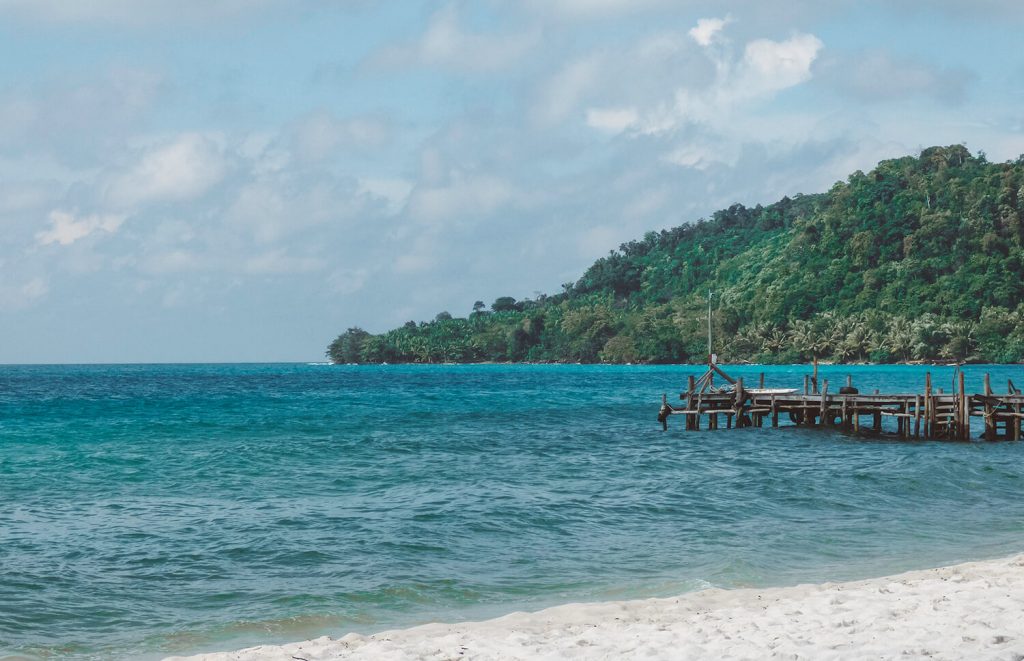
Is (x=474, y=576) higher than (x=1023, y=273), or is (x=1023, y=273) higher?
(x=1023, y=273)

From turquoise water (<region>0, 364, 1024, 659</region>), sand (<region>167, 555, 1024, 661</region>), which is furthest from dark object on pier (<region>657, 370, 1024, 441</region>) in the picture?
sand (<region>167, 555, 1024, 661</region>)

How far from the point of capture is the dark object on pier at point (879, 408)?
4125cm

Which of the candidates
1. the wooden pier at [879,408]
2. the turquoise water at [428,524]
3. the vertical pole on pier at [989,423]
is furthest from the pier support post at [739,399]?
the vertical pole on pier at [989,423]

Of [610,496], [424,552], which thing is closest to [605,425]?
[610,496]

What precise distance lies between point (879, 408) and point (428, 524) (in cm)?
2702

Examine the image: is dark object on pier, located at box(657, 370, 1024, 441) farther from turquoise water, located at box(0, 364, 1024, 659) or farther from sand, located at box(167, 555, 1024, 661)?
sand, located at box(167, 555, 1024, 661)

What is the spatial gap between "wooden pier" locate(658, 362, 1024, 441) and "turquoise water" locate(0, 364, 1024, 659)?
1909mm

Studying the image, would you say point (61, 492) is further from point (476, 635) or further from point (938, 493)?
point (938, 493)

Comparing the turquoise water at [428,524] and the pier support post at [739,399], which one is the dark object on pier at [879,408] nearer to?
the pier support post at [739,399]

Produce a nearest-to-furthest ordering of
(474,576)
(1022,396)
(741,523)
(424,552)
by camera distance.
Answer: (474,576), (424,552), (741,523), (1022,396)

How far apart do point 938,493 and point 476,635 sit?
18.0 metres

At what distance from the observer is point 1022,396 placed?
135 feet

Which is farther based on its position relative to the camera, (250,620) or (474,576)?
(474,576)

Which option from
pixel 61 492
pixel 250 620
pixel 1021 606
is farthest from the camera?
pixel 61 492
